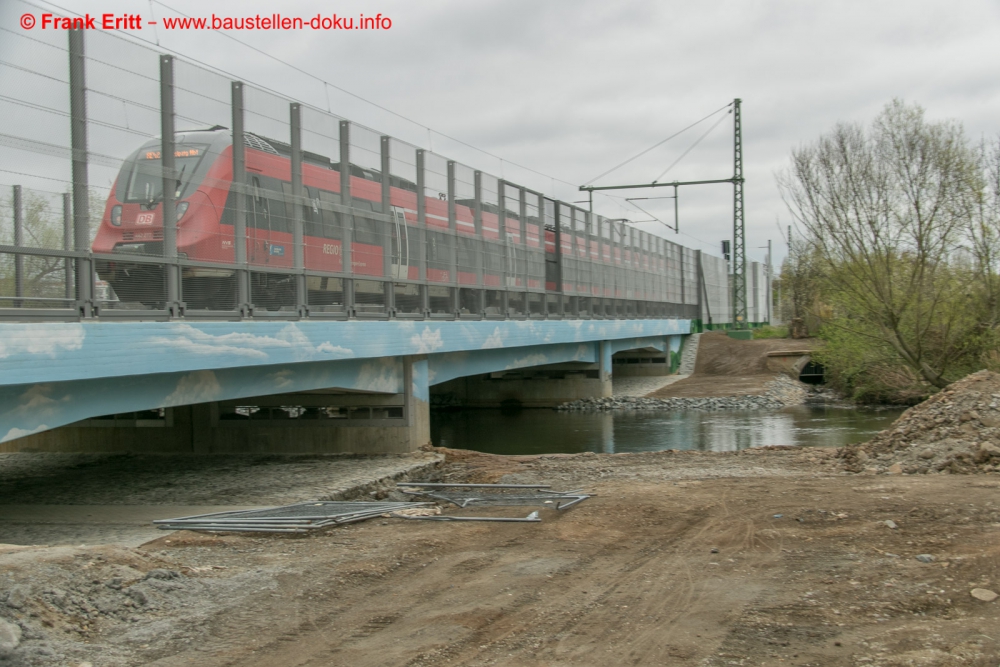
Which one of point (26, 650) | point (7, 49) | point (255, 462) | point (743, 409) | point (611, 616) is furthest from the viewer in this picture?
point (743, 409)

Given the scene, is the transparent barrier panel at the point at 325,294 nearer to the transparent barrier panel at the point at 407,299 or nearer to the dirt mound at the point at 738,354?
the transparent barrier panel at the point at 407,299

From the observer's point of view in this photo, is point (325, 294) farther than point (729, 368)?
No

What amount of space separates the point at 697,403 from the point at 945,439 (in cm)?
2614

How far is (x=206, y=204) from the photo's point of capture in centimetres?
1427

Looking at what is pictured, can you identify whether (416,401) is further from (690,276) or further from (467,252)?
(690,276)

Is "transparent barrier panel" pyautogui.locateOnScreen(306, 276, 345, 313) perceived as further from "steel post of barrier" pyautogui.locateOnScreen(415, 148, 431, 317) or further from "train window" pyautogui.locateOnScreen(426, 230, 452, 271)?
"train window" pyautogui.locateOnScreen(426, 230, 452, 271)

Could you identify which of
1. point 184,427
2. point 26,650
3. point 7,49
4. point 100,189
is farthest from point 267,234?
point 26,650

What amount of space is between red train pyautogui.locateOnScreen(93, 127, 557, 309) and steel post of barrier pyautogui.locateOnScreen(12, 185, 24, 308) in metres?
1.16

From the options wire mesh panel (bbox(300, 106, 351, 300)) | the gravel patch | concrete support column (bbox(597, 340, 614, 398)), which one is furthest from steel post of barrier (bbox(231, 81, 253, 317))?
the gravel patch

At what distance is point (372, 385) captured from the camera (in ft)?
67.2

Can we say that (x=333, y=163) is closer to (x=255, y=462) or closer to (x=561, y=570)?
(x=255, y=462)

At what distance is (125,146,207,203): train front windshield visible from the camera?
12.8m

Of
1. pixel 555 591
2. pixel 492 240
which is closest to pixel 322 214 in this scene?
pixel 492 240

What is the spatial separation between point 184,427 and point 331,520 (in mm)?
11266
